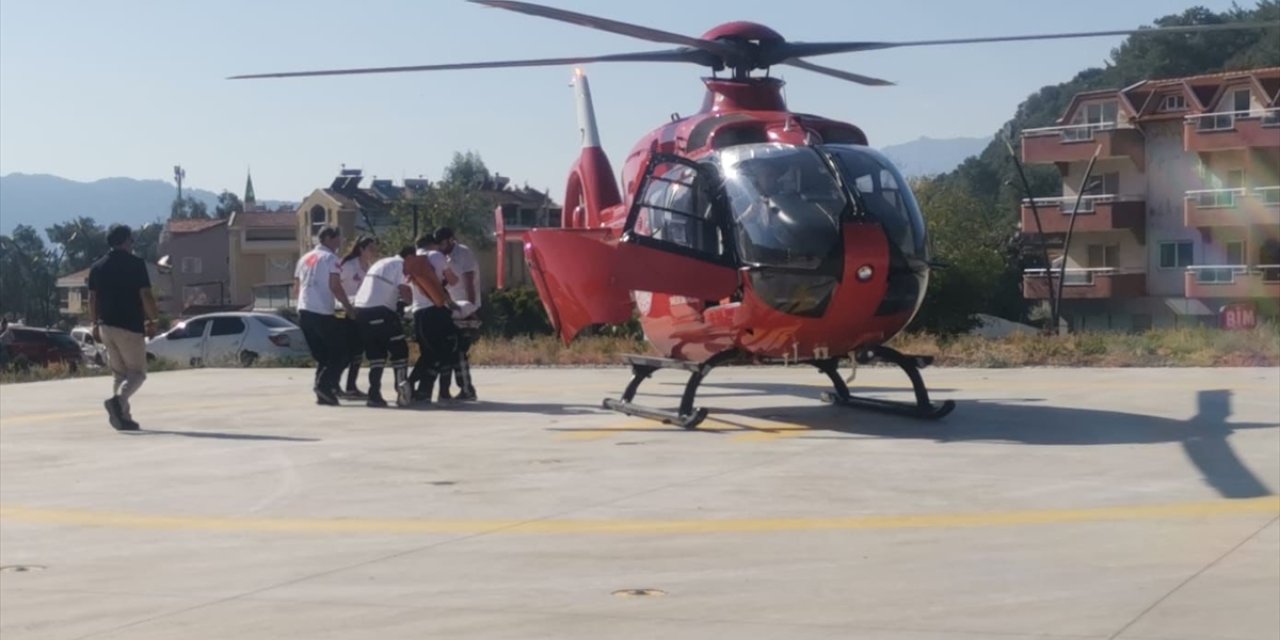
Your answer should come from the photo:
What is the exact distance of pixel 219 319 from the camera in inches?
1305

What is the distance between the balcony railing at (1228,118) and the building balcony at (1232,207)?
2.20 meters

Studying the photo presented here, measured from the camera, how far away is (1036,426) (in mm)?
12703

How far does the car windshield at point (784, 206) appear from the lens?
12.2m

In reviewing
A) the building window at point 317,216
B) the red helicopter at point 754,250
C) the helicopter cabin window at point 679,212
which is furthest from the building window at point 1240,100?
the building window at point 317,216

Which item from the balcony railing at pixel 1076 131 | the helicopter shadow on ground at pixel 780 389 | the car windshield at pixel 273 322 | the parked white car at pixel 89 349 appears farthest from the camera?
the balcony railing at pixel 1076 131

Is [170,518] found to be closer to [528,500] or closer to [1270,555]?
[528,500]

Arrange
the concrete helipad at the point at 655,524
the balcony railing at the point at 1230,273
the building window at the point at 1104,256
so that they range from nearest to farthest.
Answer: the concrete helipad at the point at 655,524 → the balcony railing at the point at 1230,273 → the building window at the point at 1104,256

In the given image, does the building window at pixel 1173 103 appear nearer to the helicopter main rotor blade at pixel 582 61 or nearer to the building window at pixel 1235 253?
the building window at pixel 1235 253

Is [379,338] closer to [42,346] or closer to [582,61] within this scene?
[582,61]

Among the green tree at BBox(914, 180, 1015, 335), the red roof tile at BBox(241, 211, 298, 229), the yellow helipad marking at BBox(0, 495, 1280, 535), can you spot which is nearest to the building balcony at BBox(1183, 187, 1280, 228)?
the green tree at BBox(914, 180, 1015, 335)

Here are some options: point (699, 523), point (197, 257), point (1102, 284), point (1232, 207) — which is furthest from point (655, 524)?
point (197, 257)

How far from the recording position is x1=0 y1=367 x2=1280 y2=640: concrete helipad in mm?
6602

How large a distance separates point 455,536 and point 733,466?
113 inches

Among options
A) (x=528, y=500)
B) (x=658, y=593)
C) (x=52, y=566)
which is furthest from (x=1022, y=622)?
(x=52, y=566)
